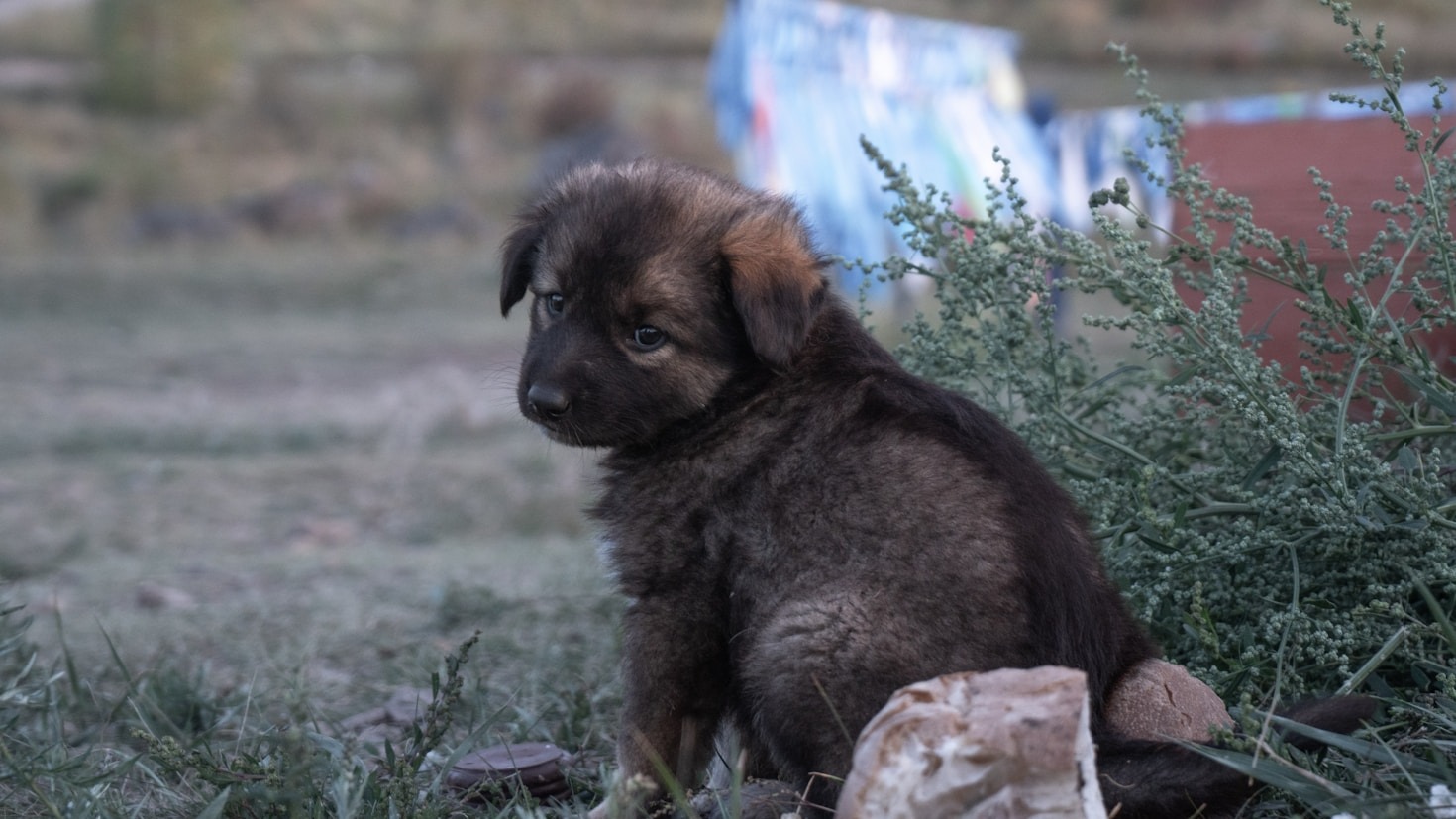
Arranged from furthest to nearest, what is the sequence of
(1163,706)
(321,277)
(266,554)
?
(321,277) < (266,554) < (1163,706)

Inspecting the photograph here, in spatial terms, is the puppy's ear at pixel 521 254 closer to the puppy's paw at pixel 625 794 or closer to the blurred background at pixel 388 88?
the puppy's paw at pixel 625 794

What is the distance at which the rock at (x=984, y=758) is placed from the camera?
1.83m

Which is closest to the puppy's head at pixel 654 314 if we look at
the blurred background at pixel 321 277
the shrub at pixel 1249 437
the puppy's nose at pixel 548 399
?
the puppy's nose at pixel 548 399

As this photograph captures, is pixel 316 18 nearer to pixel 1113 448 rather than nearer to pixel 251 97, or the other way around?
pixel 251 97

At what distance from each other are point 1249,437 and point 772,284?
1.11 m

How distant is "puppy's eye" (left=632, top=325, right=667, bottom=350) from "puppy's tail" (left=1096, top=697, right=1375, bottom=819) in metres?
1.06

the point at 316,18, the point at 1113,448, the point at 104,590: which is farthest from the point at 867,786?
the point at 316,18

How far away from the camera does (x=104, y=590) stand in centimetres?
489

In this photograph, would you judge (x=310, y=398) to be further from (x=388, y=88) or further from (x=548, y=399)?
(x=388, y=88)

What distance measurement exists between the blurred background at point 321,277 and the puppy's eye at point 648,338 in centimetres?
94

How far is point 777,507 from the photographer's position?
2434 mm

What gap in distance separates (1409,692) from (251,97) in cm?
2024

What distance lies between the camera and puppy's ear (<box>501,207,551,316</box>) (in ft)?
9.68

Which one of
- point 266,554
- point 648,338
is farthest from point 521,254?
point 266,554
